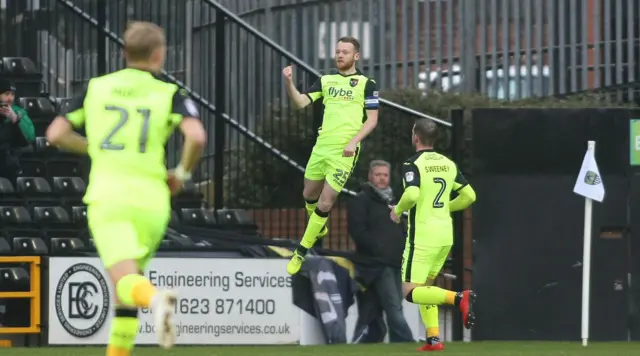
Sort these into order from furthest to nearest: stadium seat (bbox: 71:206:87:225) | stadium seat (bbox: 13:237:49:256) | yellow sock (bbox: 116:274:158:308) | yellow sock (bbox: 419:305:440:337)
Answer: stadium seat (bbox: 71:206:87:225) < stadium seat (bbox: 13:237:49:256) < yellow sock (bbox: 419:305:440:337) < yellow sock (bbox: 116:274:158:308)

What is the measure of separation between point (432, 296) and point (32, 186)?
18.8 feet

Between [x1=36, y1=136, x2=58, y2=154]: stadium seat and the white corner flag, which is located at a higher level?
[x1=36, y1=136, x2=58, y2=154]: stadium seat

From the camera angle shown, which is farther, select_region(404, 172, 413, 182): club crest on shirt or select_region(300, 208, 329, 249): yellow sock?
select_region(300, 208, 329, 249): yellow sock

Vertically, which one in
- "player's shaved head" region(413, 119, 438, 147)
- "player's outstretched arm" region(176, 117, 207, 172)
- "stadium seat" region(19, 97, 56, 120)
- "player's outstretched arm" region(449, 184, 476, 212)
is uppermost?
"stadium seat" region(19, 97, 56, 120)

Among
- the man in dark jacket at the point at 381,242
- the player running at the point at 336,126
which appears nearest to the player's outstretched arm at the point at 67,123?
the player running at the point at 336,126

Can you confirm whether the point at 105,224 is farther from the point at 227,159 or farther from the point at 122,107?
the point at 227,159

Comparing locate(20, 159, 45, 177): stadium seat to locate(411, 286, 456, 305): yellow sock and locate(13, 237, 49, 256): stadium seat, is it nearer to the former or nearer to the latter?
locate(13, 237, 49, 256): stadium seat

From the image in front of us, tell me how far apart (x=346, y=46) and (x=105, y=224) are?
284 inches

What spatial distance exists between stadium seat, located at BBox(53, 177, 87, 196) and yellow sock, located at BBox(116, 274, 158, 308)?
10179 millimetres

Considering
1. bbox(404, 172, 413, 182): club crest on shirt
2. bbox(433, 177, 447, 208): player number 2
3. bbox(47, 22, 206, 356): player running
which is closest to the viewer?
bbox(47, 22, 206, 356): player running

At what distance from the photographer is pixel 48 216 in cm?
1794

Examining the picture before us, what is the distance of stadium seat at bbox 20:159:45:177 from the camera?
62.0 ft

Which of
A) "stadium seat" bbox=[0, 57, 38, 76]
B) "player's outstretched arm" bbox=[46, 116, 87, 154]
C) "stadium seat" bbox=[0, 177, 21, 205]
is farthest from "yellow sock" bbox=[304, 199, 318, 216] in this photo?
"player's outstretched arm" bbox=[46, 116, 87, 154]

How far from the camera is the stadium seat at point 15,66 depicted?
66.2 ft
